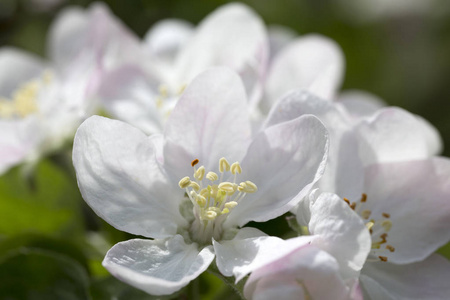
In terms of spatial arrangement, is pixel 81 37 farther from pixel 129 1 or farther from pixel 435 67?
pixel 435 67

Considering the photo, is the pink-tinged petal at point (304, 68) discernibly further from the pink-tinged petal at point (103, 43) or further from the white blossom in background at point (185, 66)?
the pink-tinged petal at point (103, 43)

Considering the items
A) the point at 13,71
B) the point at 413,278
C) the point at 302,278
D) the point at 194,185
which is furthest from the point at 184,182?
the point at 13,71

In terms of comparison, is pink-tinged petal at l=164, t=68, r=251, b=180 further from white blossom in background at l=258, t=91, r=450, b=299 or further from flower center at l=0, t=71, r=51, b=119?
flower center at l=0, t=71, r=51, b=119

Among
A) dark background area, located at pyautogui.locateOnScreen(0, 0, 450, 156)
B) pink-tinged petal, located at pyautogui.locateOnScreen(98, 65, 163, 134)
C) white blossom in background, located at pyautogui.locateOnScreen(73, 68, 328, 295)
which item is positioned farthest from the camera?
dark background area, located at pyautogui.locateOnScreen(0, 0, 450, 156)

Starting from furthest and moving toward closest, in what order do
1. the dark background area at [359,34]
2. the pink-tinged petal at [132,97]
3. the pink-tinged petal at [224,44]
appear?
the dark background area at [359,34], the pink-tinged petal at [224,44], the pink-tinged petal at [132,97]

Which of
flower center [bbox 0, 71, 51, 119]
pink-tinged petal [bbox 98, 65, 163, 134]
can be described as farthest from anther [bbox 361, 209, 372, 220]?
flower center [bbox 0, 71, 51, 119]

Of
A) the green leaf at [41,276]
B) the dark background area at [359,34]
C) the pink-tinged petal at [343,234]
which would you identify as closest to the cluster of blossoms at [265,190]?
the pink-tinged petal at [343,234]
